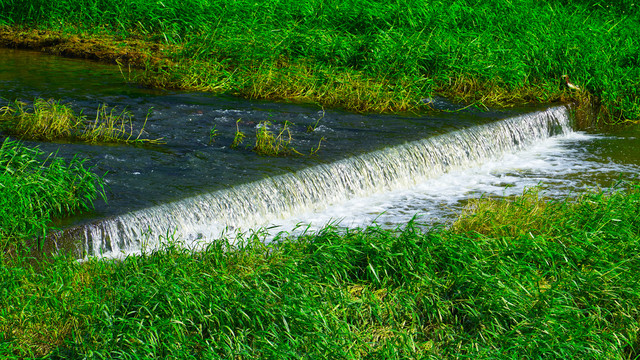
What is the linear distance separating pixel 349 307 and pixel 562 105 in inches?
294

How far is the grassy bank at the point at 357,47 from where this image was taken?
1009 centimetres

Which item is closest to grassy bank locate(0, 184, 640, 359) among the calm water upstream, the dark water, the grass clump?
the grass clump

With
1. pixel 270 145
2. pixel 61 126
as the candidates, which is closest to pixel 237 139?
pixel 270 145

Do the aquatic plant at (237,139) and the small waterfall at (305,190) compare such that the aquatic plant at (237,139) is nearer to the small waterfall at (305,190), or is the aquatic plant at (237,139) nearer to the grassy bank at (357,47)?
the small waterfall at (305,190)

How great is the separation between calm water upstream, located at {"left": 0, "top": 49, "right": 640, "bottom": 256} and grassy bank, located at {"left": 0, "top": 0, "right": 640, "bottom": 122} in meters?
0.48

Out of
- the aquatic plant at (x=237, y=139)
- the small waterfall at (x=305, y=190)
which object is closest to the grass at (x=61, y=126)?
the aquatic plant at (x=237, y=139)

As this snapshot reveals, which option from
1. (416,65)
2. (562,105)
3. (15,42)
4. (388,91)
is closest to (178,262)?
(388,91)

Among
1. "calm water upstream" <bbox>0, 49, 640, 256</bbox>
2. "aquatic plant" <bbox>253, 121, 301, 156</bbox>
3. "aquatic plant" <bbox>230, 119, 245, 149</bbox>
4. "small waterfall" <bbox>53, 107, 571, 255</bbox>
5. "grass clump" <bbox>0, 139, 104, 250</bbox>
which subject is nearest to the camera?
"grass clump" <bbox>0, 139, 104, 250</bbox>

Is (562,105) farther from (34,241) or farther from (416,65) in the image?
(34,241)

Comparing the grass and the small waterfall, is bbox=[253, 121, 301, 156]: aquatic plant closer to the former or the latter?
the small waterfall

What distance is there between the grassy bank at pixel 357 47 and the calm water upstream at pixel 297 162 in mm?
481

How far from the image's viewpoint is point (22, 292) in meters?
4.24

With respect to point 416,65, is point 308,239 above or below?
below

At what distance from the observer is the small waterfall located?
18.2 ft
